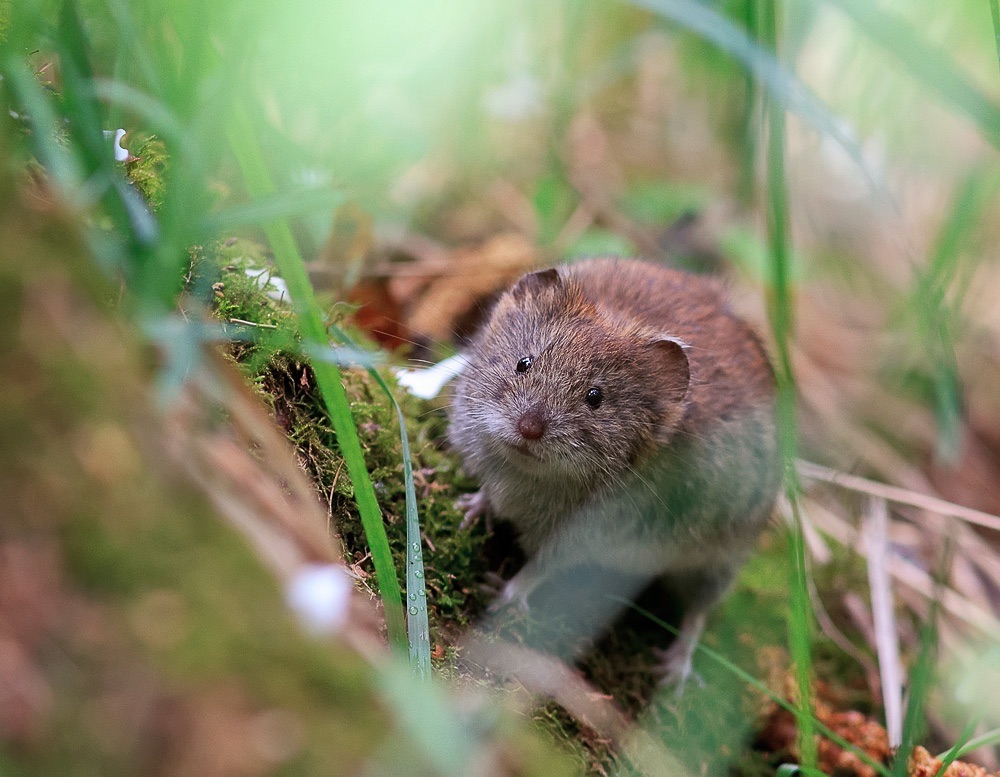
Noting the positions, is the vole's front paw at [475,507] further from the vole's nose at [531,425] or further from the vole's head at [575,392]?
the vole's nose at [531,425]

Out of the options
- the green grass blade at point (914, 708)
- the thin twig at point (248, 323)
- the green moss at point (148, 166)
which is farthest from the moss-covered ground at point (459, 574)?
the green grass blade at point (914, 708)

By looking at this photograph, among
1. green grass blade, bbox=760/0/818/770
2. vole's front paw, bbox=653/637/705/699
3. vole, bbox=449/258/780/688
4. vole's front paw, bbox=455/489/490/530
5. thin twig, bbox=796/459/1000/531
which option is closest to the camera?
green grass blade, bbox=760/0/818/770

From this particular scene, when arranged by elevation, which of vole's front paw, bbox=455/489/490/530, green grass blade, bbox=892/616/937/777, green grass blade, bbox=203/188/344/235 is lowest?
vole's front paw, bbox=455/489/490/530

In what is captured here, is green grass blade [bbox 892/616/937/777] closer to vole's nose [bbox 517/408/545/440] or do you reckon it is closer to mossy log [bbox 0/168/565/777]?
vole's nose [bbox 517/408/545/440]

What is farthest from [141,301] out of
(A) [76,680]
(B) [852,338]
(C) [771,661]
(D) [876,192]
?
(B) [852,338]

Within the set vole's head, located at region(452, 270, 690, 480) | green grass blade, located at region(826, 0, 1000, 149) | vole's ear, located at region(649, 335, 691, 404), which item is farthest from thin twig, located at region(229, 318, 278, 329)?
green grass blade, located at region(826, 0, 1000, 149)

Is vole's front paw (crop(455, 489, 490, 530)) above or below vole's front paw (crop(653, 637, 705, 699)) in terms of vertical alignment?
above

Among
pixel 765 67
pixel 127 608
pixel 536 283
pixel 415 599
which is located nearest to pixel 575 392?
pixel 536 283

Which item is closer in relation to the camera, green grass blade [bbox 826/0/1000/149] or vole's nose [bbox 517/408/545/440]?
green grass blade [bbox 826/0/1000/149]
